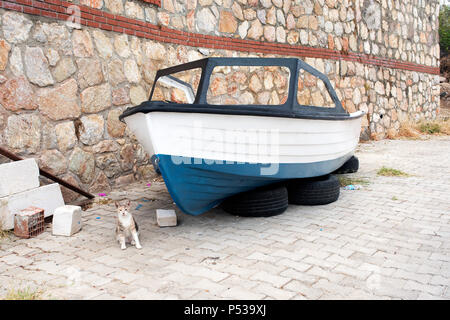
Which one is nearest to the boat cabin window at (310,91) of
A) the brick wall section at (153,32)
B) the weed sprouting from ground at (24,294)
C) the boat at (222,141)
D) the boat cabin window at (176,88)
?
the brick wall section at (153,32)

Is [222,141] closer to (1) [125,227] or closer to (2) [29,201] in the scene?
(1) [125,227]

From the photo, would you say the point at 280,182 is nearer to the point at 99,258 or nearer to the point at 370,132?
the point at 99,258

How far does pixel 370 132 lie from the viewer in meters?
11.5

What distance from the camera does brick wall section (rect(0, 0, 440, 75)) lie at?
4449 mm

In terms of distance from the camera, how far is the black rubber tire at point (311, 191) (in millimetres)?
4711

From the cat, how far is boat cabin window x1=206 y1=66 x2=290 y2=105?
356 cm

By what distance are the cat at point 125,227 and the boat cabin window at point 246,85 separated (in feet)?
11.7

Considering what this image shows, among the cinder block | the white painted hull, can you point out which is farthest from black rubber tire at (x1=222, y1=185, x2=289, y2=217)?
the cinder block

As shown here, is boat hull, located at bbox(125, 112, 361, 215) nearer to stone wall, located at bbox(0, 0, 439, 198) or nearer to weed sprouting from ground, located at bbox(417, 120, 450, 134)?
stone wall, located at bbox(0, 0, 439, 198)

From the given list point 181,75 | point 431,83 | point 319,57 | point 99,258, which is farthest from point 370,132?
point 99,258

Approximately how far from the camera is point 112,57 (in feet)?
17.6
